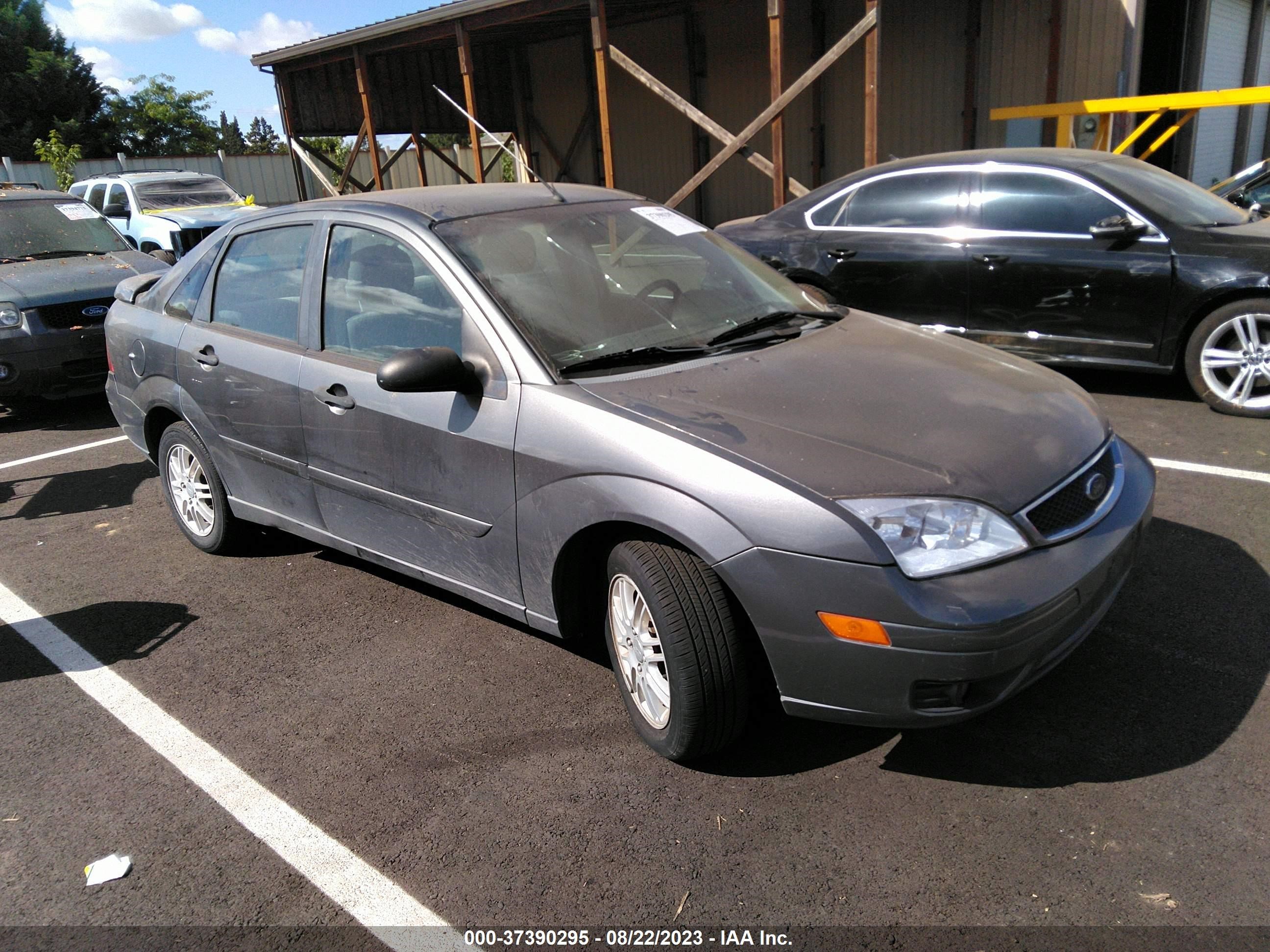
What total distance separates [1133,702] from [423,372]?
8.04 ft

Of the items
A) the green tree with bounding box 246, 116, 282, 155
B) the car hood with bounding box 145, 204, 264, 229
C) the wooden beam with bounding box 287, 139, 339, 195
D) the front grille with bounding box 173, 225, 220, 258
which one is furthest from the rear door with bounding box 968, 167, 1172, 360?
the green tree with bounding box 246, 116, 282, 155

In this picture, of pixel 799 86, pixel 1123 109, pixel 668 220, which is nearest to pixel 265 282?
pixel 668 220

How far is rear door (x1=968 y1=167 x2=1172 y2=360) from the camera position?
6078mm

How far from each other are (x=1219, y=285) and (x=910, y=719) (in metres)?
4.53

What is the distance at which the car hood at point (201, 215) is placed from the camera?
1420cm

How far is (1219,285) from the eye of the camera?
5.82 m

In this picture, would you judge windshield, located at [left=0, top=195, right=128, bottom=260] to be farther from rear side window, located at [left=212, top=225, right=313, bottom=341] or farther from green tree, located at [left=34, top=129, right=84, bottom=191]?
green tree, located at [left=34, top=129, right=84, bottom=191]

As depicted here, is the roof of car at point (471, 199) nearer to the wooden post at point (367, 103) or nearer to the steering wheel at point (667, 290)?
the steering wheel at point (667, 290)

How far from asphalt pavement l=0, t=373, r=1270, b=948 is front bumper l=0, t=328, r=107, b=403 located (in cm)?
410

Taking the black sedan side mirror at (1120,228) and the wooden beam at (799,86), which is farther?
the wooden beam at (799,86)

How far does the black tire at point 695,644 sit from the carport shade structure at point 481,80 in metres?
7.88

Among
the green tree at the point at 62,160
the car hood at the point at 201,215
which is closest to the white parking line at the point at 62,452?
the car hood at the point at 201,215

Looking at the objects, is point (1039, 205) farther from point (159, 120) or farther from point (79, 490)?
point (159, 120)

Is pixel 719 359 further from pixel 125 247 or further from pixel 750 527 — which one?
pixel 125 247
